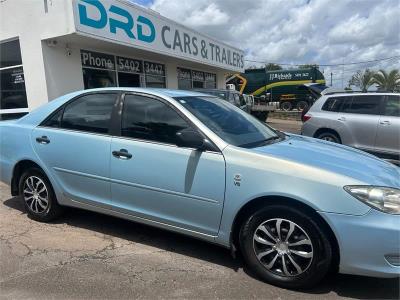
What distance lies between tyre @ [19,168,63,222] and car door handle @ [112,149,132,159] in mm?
1145

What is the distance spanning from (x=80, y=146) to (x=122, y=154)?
0.61m

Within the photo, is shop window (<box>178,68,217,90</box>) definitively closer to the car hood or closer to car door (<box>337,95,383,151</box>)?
car door (<box>337,95,383,151</box>)

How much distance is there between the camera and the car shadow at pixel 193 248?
11.2ft

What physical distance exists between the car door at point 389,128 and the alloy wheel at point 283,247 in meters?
6.31

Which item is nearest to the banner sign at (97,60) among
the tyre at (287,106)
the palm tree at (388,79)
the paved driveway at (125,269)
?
the paved driveway at (125,269)

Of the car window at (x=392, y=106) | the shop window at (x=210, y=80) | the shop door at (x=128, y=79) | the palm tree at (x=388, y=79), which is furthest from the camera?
the palm tree at (x=388, y=79)

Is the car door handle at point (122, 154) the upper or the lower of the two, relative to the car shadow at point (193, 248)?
upper

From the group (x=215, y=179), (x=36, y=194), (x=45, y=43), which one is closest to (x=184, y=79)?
(x=45, y=43)

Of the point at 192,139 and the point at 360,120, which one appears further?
the point at 360,120

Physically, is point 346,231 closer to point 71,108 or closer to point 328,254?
point 328,254

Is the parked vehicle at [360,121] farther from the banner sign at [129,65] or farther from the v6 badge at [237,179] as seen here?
the v6 badge at [237,179]

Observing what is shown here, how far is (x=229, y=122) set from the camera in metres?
4.25

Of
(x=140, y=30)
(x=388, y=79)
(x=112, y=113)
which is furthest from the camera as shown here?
(x=388, y=79)

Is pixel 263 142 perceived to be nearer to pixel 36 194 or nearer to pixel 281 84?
pixel 36 194
